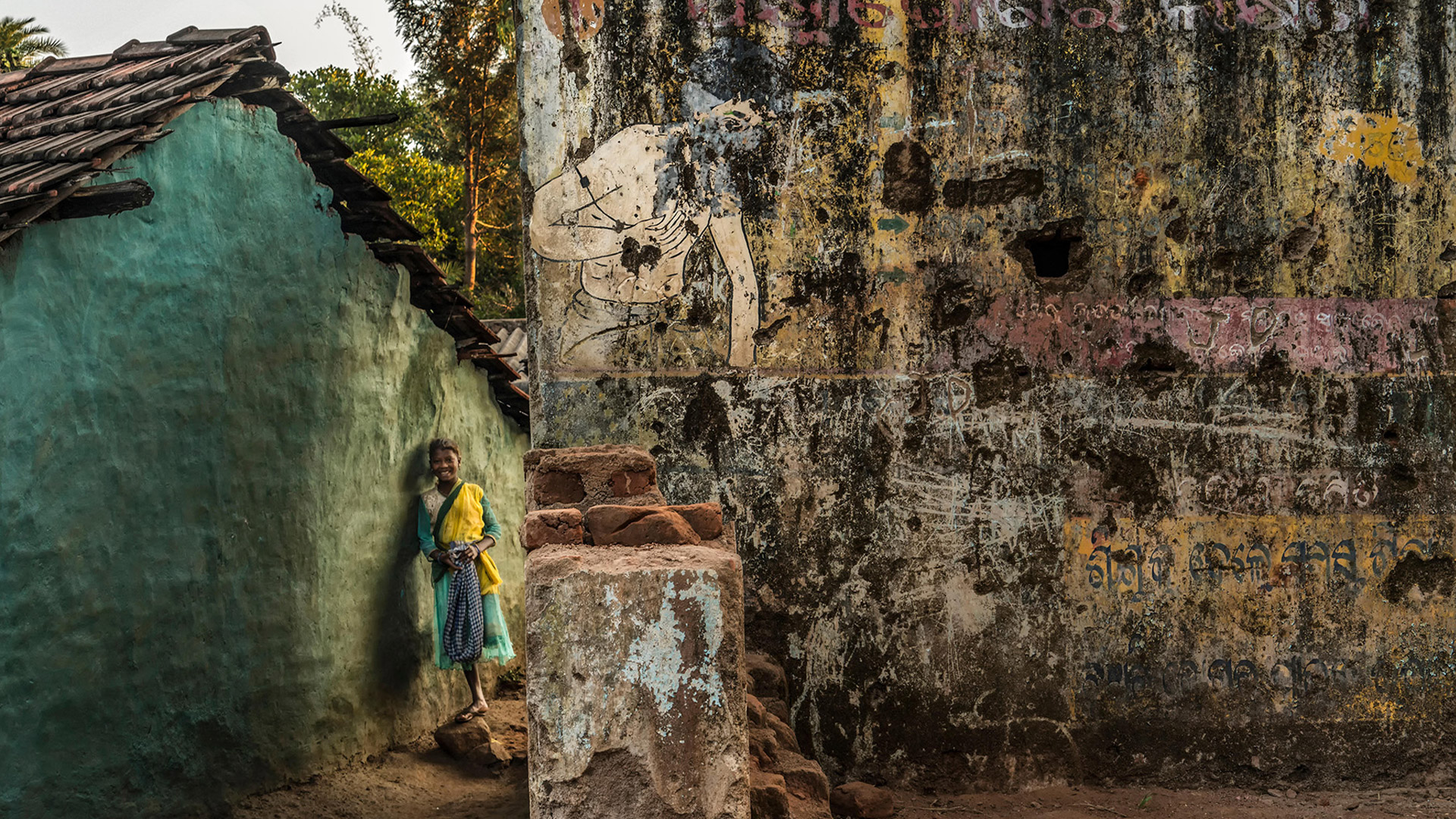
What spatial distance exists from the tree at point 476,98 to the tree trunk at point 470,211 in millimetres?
12

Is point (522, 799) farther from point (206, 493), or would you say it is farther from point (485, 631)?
point (206, 493)

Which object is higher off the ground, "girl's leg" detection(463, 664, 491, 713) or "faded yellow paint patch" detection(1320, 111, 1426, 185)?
"faded yellow paint patch" detection(1320, 111, 1426, 185)

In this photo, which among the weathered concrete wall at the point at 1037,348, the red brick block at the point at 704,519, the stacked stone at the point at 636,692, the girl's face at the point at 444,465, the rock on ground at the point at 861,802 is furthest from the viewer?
the girl's face at the point at 444,465

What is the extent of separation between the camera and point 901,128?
4.34 m

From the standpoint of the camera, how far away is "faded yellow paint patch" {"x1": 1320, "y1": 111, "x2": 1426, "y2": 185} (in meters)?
4.43

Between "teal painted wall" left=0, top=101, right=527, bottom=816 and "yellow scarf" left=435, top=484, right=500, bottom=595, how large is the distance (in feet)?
0.95

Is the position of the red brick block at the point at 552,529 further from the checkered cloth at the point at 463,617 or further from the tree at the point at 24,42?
the tree at the point at 24,42

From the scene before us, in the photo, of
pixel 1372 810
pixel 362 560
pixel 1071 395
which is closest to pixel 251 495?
pixel 362 560

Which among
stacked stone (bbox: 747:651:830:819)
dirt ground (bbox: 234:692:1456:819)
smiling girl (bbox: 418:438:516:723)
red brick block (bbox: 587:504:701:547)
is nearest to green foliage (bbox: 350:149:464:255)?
smiling girl (bbox: 418:438:516:723)

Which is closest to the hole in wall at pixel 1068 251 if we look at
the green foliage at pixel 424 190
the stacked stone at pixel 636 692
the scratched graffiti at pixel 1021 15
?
the scratched graffiti at pixel 1021 15

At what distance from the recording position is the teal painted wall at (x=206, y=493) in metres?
3.94

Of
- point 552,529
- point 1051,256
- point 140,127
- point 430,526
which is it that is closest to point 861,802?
point 552,529

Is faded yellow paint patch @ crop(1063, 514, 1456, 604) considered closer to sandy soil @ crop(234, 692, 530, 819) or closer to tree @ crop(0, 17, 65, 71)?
sandy soil @ crop(234, 692, 530, 819)

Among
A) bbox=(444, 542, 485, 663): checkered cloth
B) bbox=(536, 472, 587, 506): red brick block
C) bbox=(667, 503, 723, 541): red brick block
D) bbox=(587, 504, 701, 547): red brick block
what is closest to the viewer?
bbox=(587, 504, 701, 547): red brick block
